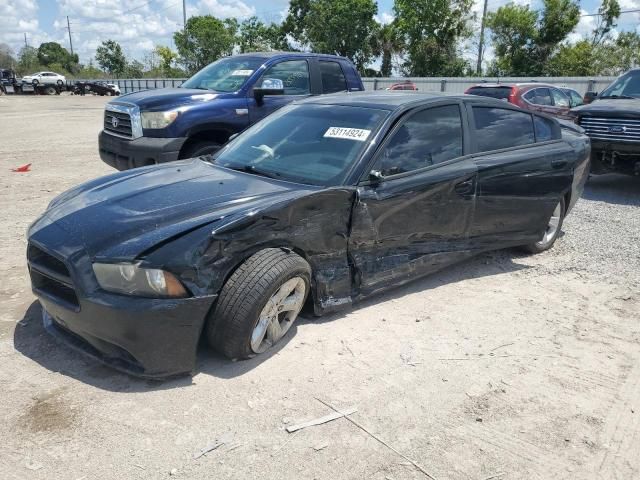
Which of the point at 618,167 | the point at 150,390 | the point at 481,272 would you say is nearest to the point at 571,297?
the point at 481,272

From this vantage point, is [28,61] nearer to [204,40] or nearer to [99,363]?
[204,40]

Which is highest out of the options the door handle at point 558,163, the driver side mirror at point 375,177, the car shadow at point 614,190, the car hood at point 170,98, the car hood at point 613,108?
the car hood at point 170,98

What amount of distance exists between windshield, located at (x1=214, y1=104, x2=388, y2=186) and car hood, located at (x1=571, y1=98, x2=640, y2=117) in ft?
18.0

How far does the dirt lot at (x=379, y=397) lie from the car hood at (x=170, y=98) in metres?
2.89

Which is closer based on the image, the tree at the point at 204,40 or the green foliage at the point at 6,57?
the tree at the point at 204,40

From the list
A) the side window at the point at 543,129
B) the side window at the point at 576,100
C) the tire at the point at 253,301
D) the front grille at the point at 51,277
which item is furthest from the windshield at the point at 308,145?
the side window at the point at 576,100

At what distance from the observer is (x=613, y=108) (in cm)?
784

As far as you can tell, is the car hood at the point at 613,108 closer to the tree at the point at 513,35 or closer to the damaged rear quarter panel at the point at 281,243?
the damaged rear quarter panel at the point at 281,243

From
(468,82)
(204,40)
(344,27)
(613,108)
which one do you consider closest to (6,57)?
(204,40)

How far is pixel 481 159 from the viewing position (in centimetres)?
435

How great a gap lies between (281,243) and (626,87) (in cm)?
830

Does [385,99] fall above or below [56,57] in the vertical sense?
below

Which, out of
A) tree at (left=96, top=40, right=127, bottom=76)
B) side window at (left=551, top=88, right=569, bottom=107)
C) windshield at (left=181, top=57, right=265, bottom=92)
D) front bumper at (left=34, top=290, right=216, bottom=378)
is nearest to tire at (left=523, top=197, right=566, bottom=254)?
front bumper at (left=34, top=290, right=216, bottom=378)

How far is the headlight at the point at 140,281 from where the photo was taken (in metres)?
2.71
